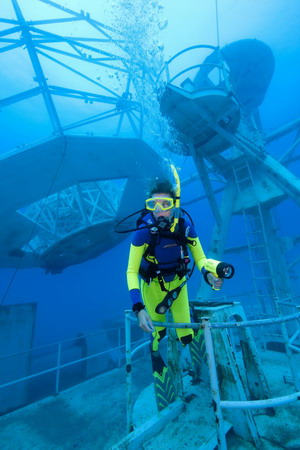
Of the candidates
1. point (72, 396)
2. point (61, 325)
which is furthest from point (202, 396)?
point (61, 325)

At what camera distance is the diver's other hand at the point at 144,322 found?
2.00 meters

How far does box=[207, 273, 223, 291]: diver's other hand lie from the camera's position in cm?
231

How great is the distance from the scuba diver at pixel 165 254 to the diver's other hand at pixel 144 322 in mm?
323

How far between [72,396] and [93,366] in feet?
21.5

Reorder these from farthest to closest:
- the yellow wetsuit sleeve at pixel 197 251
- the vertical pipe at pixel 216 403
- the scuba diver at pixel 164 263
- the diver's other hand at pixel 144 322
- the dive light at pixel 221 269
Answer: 1. the yellow wetsuit sleeve at pixel 197 251
2. the scuba diver at pixel 164 263
3. the dive light at pixel 221 269
4. the diver's other hand at pixel 144 322
5. the vertical pipe at pixel 216 403

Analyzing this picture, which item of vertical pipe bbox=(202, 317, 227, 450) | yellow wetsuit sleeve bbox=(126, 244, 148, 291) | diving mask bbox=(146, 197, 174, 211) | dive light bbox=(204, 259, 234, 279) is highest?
diving mask bbox=(146, 197, 174, 211)

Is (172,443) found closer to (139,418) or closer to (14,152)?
(139,418)

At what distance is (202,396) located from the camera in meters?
3.10

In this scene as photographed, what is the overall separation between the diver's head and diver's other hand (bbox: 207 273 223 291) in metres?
0.74

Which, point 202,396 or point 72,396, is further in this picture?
point 72,396

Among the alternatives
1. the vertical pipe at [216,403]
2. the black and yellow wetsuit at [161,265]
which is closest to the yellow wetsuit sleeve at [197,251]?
the black and yellow wetsuit at [161,265]

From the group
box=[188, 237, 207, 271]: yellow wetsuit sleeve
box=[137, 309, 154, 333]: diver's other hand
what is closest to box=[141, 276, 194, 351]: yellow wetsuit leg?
box=[188, 237, 207, 271]: yellow wetsuit sleeve

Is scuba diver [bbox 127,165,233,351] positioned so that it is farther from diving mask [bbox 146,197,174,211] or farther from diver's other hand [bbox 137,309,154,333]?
diver's other hand [bbox 137,309,154,333]

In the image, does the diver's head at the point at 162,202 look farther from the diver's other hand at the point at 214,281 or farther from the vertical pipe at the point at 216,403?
the vertical pipe at the point at 216,403
